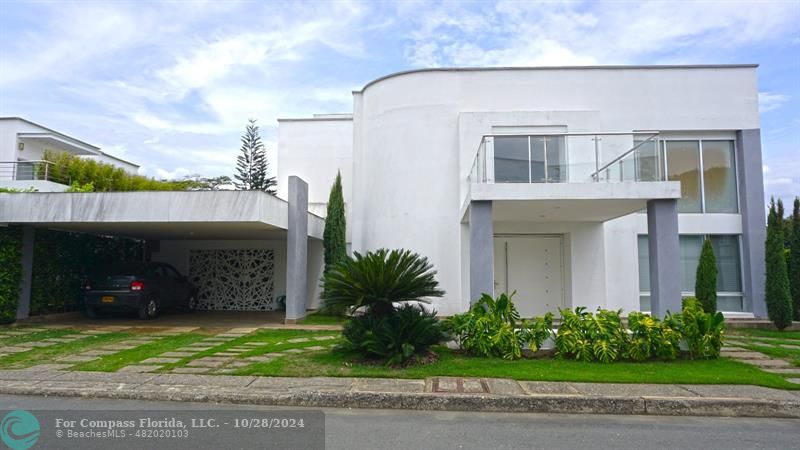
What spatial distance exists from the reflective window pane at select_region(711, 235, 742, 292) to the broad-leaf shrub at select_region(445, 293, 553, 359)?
750cm

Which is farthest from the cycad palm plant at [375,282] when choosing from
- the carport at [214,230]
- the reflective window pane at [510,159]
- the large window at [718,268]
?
the large window at [718,268]

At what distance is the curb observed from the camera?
5.89 m

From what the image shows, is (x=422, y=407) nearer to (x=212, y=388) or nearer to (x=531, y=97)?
(x=212, y=388)

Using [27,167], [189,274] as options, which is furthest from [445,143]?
[27,167]

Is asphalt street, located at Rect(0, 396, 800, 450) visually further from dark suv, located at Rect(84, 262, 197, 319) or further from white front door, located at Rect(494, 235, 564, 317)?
white front door, located at Rect(494, 235, 564, 317)

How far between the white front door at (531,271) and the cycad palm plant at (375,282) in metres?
5.90

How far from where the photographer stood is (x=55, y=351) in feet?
29.3

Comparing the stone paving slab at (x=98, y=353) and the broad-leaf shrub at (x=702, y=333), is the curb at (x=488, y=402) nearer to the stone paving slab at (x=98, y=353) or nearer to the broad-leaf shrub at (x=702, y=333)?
the broad-leaf shrub at (x=702, y=333)

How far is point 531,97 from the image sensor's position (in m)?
13.9

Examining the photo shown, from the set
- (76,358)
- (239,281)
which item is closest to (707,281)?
(76,358)

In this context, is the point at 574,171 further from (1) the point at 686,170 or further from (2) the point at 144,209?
(2) the point at 144,209

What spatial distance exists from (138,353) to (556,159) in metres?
8.33

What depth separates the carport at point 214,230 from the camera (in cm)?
1116

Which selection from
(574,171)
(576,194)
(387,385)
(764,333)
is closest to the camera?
(387,385)
